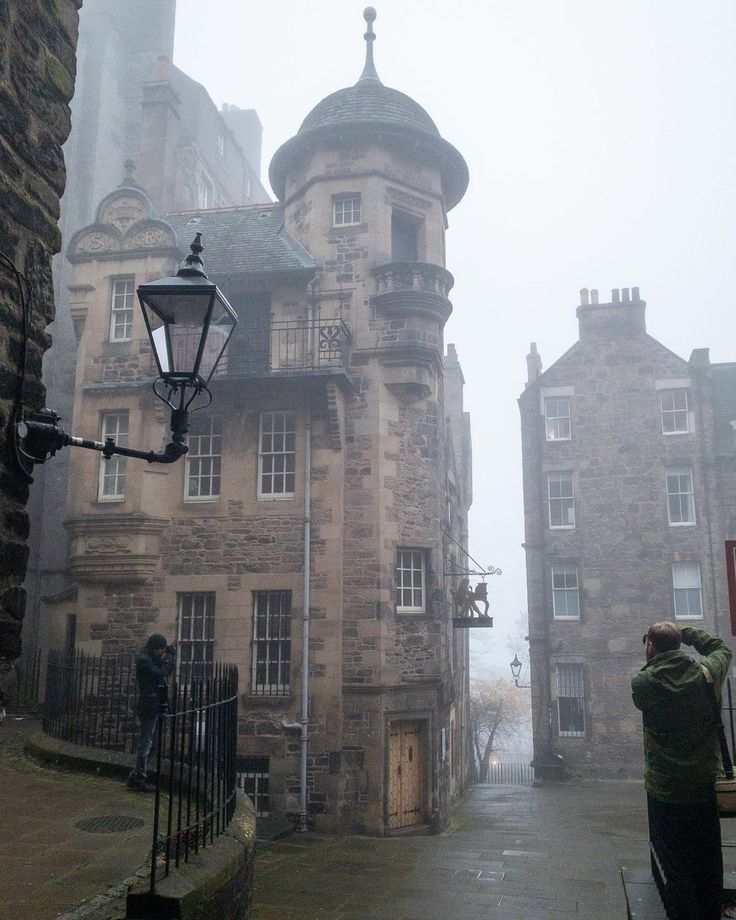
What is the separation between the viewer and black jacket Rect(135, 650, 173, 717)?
31.9 feet

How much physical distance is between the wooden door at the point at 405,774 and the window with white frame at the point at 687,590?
13.5 meters

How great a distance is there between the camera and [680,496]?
28.0 m

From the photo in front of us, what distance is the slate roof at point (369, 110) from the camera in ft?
63.0

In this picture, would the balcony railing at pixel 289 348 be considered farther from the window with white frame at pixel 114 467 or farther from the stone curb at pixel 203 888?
the stone curb at pixel 203 888

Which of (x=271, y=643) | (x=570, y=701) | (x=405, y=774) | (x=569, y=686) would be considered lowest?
(x=405, y=774)

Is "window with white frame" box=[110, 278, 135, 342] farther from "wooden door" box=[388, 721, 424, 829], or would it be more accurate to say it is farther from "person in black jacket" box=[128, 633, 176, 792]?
"person in black jacket" box=[128, 633, 176, 792]

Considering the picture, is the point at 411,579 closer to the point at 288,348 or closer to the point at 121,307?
the point at 288,348

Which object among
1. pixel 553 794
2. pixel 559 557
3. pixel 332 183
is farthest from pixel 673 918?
pixel 559 557

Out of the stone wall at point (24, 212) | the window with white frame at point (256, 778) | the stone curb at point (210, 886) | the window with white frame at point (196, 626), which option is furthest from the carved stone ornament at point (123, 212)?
the stone curb at point (210, 886)

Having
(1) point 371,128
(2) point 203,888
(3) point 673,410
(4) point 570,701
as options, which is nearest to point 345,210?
(1) point 371,128

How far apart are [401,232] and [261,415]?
231 inches

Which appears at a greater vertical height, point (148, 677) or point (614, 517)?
point (614, 517)

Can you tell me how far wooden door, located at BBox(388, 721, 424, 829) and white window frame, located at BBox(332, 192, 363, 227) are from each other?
36.8ft

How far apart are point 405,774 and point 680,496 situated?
1560 centimetres
